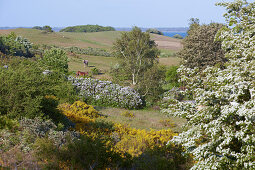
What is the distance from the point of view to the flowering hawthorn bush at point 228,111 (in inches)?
173

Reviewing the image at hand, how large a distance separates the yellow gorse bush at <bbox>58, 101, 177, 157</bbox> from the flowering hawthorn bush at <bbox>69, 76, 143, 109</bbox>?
4.80m

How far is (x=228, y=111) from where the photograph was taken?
14.6 ft

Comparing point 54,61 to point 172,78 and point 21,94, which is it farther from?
point 21,94

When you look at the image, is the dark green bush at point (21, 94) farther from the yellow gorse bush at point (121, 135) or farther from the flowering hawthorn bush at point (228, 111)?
the flowering hawthorn bush at point (228, 111)

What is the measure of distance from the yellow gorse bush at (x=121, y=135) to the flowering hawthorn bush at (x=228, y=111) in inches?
113

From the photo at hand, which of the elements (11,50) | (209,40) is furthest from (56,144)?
(11,50)

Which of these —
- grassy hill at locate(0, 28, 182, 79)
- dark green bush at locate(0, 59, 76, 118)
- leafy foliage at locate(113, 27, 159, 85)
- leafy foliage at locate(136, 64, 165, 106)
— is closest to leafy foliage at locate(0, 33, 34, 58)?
grassy hill at locate(0, 28, 182, 79)

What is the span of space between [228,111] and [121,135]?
6477 mm

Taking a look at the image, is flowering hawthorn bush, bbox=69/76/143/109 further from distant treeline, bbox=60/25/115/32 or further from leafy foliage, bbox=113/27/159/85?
distant treeline, bbox=60/25/115/32

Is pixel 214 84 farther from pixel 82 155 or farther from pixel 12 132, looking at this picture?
pixel 12 132

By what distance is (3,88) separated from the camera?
8.74 m

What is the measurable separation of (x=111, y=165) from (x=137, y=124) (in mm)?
6624

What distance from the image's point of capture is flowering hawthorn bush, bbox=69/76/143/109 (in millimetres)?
18734

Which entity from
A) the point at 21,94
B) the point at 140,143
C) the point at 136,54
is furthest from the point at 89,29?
the point at 140,143
